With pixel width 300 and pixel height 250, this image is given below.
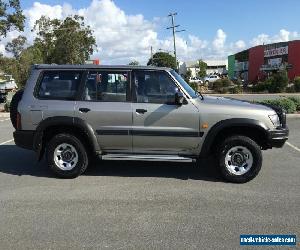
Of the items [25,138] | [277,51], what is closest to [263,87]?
[277,51]

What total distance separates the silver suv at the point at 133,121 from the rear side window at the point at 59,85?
0.02 m

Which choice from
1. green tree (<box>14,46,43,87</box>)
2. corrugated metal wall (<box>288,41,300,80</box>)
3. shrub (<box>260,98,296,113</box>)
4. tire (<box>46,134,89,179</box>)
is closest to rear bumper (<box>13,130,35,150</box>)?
tire (<box>46,134,89,179</box>)

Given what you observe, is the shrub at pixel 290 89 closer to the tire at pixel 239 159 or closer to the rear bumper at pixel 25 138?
the tire at pixel 239 159

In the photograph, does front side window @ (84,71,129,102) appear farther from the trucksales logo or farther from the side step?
the trucksales logo

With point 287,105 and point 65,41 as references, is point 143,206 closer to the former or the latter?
point 287,105

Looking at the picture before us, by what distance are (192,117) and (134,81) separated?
3.68ft

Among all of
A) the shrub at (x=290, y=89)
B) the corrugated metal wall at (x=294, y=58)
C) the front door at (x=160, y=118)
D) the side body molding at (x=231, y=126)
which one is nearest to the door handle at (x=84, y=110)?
the front door at (x=160, y=118)

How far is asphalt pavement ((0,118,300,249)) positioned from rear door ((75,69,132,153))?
654 millimetres

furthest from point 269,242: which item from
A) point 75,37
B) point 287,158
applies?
point 75,37

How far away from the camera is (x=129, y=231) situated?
16.9ft

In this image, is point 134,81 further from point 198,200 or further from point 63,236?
point 63,236

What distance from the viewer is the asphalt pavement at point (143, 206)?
Result: 495 centimetres

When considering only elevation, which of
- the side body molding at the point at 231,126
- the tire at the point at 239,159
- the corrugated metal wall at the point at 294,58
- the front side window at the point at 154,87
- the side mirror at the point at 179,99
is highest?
the corrugated metal wall at the point at 294,58

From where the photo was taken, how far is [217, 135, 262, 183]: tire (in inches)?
284
